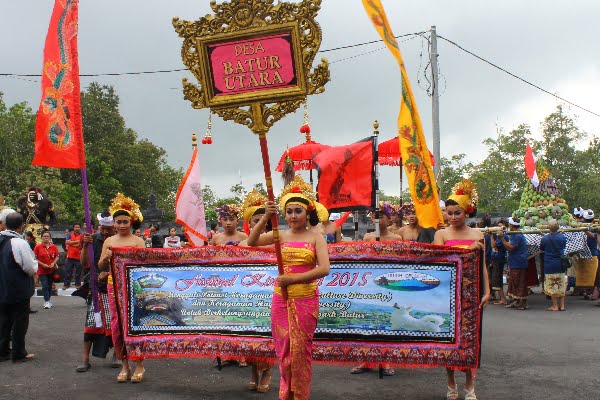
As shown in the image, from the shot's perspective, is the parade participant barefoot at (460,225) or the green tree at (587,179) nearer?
the parade participant barefoot at (460,225)

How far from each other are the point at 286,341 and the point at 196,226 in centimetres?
576

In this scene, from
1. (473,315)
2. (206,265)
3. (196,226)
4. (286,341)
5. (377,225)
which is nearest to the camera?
(286,341)

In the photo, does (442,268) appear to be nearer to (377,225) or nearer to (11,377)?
(377,225)

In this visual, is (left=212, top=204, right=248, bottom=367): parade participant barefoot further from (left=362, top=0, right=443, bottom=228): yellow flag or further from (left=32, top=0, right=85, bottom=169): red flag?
→ (left=362, top=0, right=443, bottom=228): yellow flag

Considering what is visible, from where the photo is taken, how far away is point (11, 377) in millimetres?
7141

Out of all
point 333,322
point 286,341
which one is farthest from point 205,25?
point 333,322

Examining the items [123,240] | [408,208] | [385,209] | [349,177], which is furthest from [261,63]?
[408,208]

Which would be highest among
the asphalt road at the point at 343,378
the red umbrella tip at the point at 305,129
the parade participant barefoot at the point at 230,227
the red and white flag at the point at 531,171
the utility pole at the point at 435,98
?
the utility pole at the point at 435,98

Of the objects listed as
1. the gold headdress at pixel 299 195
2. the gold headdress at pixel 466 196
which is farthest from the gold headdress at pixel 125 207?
the gold headdress at pixel 466 196

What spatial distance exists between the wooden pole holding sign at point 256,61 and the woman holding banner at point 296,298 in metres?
0.16

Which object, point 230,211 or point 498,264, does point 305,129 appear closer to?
point 230,211

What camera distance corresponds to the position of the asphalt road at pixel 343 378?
6234mm

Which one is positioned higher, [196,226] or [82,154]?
[82,154]

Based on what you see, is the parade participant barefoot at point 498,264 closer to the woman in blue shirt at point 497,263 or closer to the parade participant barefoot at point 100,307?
the woman in blue shirt at point 497,263
